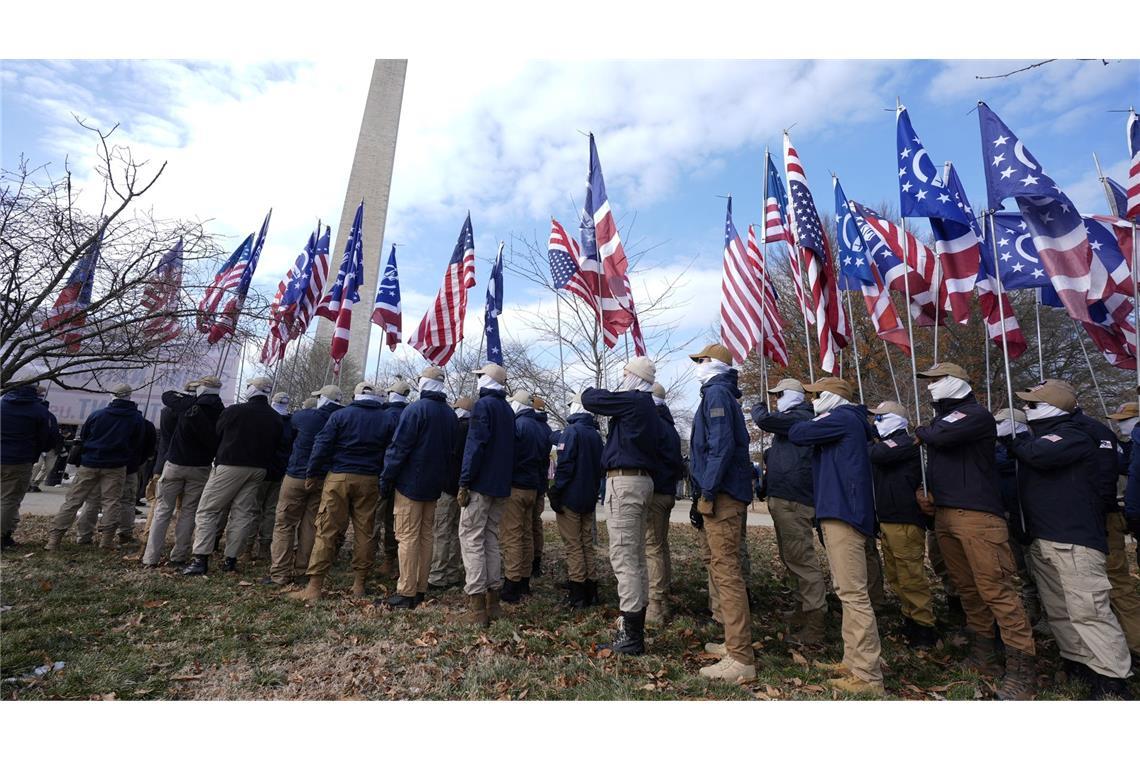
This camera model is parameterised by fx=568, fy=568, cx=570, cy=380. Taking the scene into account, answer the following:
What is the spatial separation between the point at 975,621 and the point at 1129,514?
69.6 inches

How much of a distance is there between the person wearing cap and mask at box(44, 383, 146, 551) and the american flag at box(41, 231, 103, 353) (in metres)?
3.16

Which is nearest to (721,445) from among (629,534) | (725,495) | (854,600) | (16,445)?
(725,495)

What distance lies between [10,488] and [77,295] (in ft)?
14.9

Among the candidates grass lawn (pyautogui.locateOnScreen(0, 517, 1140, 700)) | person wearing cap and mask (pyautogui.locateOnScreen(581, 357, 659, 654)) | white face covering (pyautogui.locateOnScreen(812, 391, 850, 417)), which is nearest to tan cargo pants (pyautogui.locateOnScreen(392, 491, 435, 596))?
grass lawn (pyautogui.locateOnScreen(0, 517, 1140, 700))

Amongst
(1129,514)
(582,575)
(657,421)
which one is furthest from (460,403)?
(1129,514)

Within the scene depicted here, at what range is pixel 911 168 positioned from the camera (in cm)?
725

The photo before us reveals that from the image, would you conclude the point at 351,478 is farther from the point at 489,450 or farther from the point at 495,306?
the point at 495,306

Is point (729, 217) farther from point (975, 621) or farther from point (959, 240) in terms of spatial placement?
point (975, 621)

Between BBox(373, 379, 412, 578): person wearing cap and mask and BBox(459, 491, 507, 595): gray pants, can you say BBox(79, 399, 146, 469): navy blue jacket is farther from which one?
BBox(459, 491, 507, 595): gray pants

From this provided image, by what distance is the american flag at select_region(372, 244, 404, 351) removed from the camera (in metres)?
11.6

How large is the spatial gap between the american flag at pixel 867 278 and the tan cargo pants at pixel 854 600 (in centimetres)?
414

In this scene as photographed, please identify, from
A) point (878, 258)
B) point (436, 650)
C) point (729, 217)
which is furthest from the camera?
point (729, 217)

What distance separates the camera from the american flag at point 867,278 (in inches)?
310

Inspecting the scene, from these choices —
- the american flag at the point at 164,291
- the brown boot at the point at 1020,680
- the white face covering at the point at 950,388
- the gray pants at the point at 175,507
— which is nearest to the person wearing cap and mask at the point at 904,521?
the white face covering at the point at 950,388
